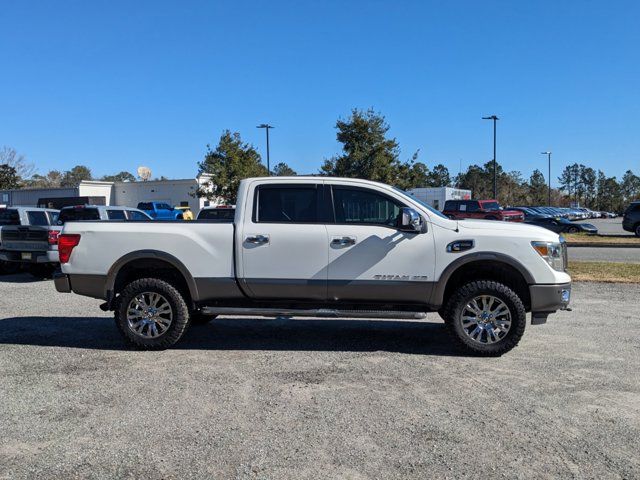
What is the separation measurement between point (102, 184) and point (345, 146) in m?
32.4

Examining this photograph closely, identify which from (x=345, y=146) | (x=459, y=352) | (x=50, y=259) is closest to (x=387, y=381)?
(x=459, y=352)

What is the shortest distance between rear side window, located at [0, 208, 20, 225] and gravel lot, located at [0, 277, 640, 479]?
7632 mm

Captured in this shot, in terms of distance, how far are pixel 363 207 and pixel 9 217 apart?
1162 cm

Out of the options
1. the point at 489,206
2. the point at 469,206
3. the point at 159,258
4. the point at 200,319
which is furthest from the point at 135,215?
the point at 489,206

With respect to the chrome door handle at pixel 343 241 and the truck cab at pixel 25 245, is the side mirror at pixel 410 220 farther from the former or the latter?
the truck cab at pixel 25 245

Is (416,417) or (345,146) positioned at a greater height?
(345,146)

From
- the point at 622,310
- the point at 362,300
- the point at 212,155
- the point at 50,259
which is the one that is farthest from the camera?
the point at 212,155

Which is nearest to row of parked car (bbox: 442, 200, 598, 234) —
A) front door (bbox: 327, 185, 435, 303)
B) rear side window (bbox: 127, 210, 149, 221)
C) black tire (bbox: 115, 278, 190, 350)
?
rear side window (bbox: 127, 210, 149, 221)

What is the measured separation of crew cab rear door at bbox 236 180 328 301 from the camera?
252 inches

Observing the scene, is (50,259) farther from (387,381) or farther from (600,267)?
(600,267)

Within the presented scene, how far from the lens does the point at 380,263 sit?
634 cm

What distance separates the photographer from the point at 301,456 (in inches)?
150

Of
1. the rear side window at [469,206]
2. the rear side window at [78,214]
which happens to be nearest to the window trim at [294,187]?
the rear side window at [78,214]

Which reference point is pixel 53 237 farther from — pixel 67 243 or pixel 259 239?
pixel 259 239
